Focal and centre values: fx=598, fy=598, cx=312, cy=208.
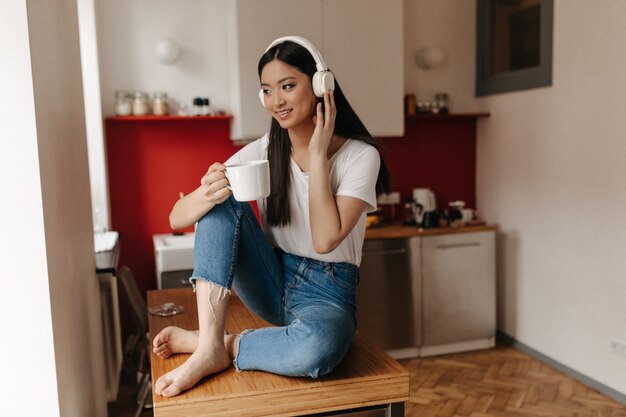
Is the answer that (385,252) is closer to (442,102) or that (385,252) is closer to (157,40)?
(442,102)

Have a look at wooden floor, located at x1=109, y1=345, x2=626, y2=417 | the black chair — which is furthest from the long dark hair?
wooden floor, located at x1=109, y1=345, x2=626, y2=417

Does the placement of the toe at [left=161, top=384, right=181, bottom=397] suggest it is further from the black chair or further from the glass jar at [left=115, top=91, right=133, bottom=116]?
the glass jar at [left=115, top=91, right=133, bottom=116]

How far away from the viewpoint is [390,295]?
347 centimetres

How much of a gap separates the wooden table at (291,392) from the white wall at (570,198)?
1.75 metres

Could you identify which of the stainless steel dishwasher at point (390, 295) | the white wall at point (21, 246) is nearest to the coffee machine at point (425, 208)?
the stainless steel dishwasher at point (390, 295)

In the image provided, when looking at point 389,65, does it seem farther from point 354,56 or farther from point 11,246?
point 11,246

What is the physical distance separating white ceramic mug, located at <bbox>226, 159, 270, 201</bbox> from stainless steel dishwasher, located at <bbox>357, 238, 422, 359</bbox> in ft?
6.55

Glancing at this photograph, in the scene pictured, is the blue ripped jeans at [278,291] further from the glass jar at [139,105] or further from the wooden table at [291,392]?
the glass jar at [139,105]

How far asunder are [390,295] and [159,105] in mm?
1721

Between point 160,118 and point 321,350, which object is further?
point 160,118

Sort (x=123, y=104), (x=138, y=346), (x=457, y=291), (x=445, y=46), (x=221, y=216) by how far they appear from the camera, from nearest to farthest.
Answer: (x=221, y=216)
(x=138, y=346)
(x=123, y=104)
(x=457, y=291)
(x=445, y=46)

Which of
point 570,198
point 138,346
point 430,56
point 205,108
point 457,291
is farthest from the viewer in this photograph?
point 430,56

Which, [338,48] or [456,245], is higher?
[338,48]

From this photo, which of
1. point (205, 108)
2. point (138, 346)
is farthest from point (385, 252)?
point (138, 346)
